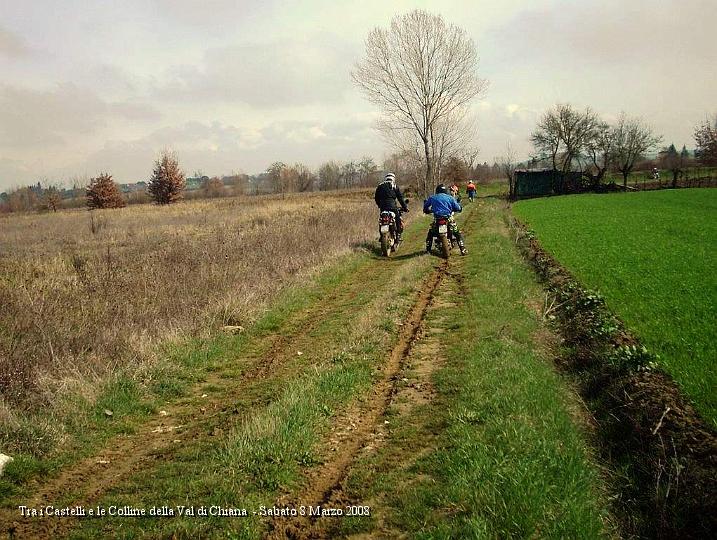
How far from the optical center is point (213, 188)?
90312 mm

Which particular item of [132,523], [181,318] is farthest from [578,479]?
[181,318]

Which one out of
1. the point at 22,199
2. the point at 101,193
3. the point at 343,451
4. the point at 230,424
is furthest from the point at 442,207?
the point at 22,199

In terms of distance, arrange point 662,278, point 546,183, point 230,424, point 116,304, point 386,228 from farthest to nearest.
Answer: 1. point 546,183
2. point 386,228
3. point 662,278
4. point 116,304
5. point 230,424

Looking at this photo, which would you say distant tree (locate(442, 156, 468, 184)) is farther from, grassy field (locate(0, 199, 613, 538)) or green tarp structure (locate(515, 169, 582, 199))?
grassy field (locate(0, 199, 613, 538))

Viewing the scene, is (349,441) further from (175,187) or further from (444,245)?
(175,187)

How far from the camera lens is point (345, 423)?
445 centimetres

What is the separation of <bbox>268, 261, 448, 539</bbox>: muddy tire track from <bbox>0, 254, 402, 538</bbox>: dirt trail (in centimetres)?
128

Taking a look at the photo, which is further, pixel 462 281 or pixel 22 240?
pixel 22 240

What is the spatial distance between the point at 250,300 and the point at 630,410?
6.11m

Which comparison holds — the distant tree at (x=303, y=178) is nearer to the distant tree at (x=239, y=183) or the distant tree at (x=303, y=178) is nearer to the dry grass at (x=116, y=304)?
the distant tree at (x=239, y=183)

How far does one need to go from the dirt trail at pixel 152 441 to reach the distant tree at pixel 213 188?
8429cm

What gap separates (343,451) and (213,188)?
303 feet

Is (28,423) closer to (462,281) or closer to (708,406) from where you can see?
(708,406)

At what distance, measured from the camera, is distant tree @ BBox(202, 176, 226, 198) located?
88.2 metres
